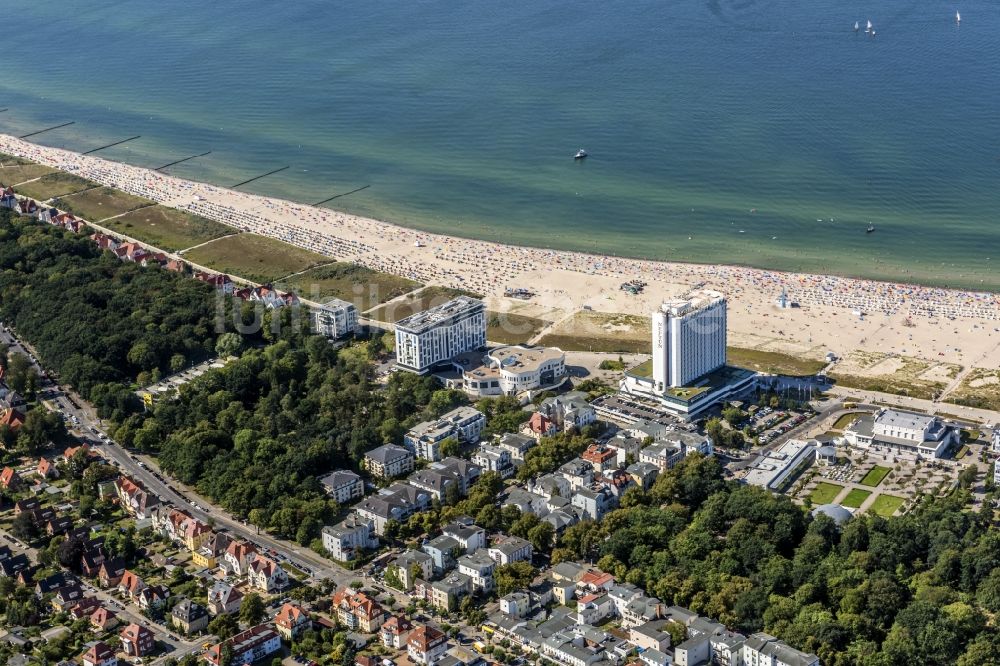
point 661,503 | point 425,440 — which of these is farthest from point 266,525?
point 661,503

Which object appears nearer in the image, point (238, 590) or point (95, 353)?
point (238, 590)

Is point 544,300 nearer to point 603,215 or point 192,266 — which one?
point 603,215

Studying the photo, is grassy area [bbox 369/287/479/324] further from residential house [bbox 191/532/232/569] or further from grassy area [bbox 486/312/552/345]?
residential house [bbox 191/532/232/569]

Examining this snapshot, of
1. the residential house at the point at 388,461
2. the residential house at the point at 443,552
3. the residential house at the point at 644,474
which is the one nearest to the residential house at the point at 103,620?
the residential house at the point at 443,552

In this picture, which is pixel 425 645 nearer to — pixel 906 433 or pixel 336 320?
pixel 906 433

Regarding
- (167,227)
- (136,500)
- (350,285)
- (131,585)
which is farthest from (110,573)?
(167,227)

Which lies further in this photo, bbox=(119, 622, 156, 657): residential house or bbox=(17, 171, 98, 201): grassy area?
bbox=(17, 171, 98, 201): grassy area

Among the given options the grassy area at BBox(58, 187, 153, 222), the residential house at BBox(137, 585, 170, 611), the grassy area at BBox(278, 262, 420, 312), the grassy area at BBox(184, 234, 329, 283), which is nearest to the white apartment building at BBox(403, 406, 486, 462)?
the residential house at BBox(137, 585, 170, 611)

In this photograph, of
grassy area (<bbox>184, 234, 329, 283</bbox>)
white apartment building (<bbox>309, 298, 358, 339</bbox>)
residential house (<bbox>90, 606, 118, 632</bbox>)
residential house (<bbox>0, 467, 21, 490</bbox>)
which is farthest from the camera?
grassy area (<bbox>184, 234, 329, 283</bbox>)
